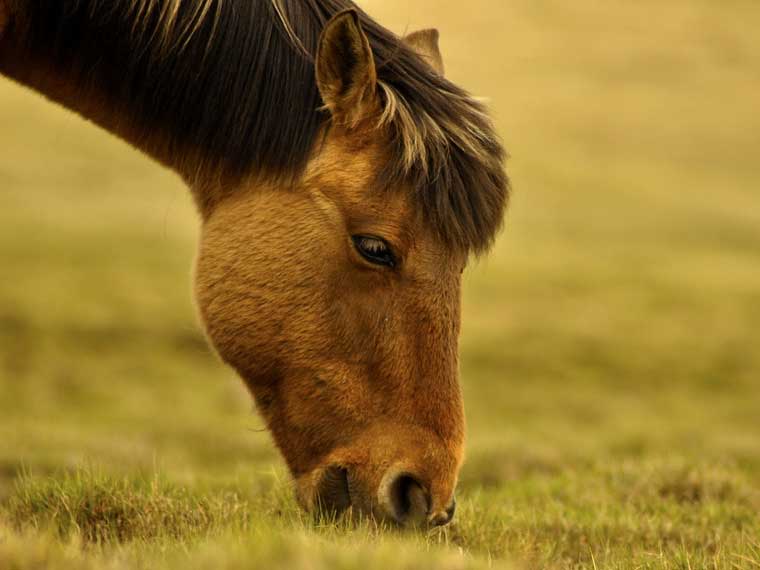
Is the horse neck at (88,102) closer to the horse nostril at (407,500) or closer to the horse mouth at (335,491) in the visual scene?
the horse mouth at (335,491)

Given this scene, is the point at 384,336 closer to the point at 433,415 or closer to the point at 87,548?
the point at 433,415

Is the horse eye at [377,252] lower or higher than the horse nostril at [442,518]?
higher

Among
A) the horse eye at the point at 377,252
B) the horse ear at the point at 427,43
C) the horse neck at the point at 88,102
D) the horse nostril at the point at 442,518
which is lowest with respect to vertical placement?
the horse nostril at the point at 442,518

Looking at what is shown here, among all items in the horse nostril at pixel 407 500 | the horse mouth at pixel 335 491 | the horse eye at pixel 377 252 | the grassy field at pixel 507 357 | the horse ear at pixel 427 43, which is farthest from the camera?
the horse ear at pixel 427 43

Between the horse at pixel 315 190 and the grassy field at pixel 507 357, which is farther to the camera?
the grassy field at pixel 507 357

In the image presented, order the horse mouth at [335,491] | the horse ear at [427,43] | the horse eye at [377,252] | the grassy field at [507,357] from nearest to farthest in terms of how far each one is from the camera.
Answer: the horse mouth at [335,491]
the horse eye at [377,252]
the grassy field at [507,357]
the horse ear at [427,43]

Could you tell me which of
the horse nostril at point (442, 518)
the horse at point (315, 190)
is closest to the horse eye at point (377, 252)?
the horse at point (315, 190)

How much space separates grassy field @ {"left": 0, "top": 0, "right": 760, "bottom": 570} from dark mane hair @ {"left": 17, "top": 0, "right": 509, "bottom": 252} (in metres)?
0.84

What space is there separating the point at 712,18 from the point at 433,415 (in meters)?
87.2

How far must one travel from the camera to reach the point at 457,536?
16.0 ft

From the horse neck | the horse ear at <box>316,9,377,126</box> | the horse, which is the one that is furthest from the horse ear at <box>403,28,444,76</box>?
the horse neck

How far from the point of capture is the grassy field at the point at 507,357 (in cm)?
464

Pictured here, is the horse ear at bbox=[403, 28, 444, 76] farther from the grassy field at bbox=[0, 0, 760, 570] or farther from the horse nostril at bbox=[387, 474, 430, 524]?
the horse nostril at bbox=[387, 474, 430, 524]

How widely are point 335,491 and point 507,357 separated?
1910cm
